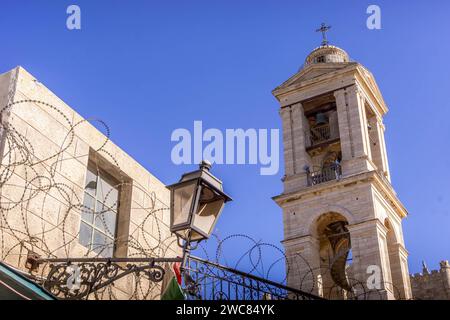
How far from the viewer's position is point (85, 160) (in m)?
10.3

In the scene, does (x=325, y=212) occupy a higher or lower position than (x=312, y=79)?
lower

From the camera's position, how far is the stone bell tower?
29.0 m

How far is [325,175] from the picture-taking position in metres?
32.0

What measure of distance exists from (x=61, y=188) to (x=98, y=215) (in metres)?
1.23

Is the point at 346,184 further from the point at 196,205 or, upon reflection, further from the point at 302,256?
the point at 196,205

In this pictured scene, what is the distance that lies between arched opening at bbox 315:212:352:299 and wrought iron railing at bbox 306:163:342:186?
1.83 meters

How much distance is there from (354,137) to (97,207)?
2270 centimetres

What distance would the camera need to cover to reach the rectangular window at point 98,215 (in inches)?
405

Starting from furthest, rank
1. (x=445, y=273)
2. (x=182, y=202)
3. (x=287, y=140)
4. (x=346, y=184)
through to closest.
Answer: (x=445, y=273), (x=287, y=140), (x=346, y=184), (x=182, y=202)

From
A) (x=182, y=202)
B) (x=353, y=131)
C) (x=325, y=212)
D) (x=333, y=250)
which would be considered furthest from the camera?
(x=353, y=131)

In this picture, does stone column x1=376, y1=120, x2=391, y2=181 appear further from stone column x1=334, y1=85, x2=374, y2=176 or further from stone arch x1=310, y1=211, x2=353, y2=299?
stone arch x1=310, y1=211, x2=353, y2=299

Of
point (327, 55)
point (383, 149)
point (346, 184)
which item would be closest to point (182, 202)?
point (346, 184)
